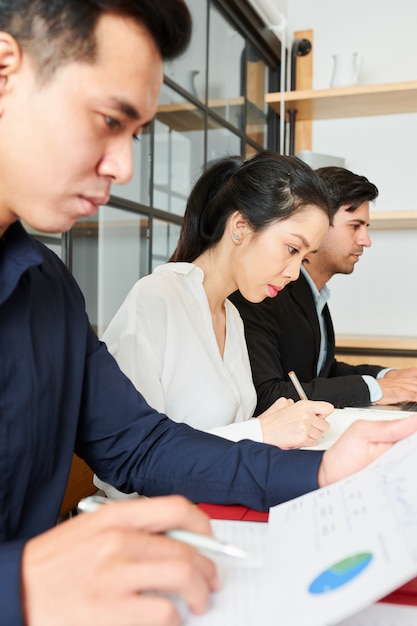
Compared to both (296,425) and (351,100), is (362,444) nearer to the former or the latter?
(296,425)

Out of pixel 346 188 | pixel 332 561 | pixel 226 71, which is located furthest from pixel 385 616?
pixel 226 71

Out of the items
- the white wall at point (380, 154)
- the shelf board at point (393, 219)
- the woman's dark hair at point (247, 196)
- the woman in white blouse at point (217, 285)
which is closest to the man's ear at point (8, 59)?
the woman in white blouse at point (217, 285)

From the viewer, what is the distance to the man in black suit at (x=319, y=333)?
187 centimetres

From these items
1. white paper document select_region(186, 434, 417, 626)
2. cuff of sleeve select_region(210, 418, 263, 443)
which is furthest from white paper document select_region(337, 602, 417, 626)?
cuff of sleeve select_region(210, 418, 263, 443)

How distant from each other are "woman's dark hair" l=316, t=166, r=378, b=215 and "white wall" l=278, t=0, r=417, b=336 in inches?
47.0

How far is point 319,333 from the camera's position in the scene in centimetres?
224

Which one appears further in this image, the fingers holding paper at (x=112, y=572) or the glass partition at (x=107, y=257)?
the glass partition at (x=107, y=257)

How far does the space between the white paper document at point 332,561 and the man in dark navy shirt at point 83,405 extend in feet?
0.13

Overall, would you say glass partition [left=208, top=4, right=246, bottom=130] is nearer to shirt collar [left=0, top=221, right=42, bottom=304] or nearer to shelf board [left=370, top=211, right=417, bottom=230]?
shelf board [left=370, top=211, right=417, bottom=230]

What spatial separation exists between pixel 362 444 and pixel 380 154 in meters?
3.13

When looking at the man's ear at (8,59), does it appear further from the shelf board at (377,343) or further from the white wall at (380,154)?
the white wall at (380,154)

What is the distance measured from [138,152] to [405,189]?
1899 millimetres

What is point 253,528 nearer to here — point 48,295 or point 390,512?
point 390,512

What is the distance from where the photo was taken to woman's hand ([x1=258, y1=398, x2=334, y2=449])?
115 cm
